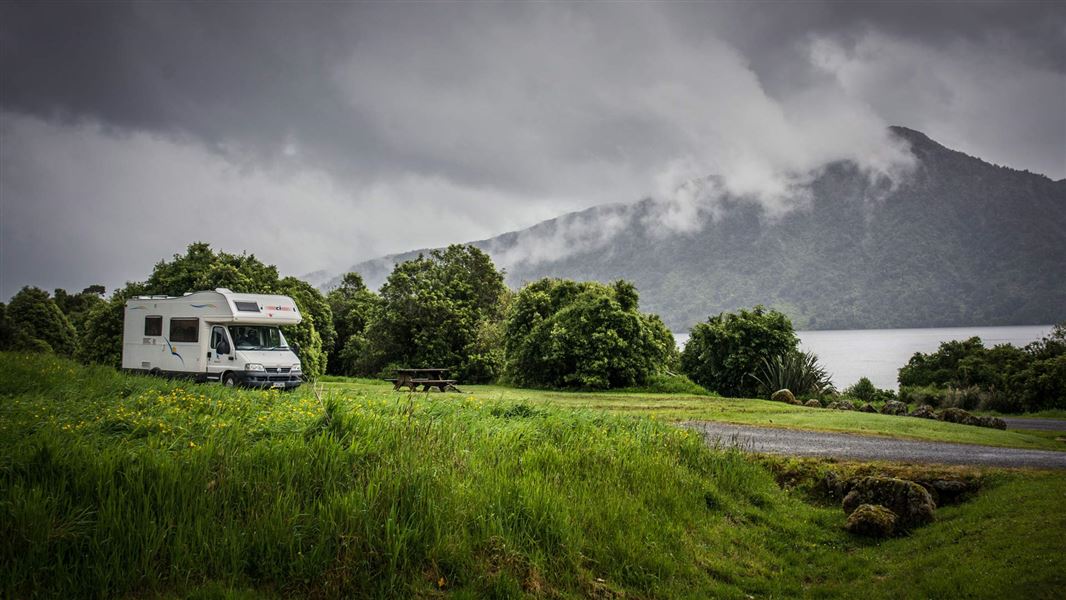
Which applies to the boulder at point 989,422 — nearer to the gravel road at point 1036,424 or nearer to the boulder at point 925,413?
the boulder at point 925,413

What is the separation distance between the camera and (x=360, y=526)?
235 inches

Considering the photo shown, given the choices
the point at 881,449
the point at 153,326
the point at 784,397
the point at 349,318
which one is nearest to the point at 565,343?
the point at 784,397

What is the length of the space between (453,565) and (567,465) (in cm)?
279

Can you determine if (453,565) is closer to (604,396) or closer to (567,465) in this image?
(567,465)

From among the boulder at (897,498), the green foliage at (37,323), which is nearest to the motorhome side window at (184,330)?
the boulder at (897,498)

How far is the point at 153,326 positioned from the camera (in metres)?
23.2

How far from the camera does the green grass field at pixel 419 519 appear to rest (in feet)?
17.6

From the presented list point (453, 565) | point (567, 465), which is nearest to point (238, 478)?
point (453, 565)

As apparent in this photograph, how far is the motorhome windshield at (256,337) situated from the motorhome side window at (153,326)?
365 centimetres

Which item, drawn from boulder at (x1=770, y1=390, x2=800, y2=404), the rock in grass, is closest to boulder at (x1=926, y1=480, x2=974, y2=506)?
the rock in grass

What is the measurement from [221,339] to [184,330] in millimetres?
1966

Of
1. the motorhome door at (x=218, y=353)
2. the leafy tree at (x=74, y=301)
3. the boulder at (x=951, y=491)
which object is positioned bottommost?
the boulder at (x=951, y=491)

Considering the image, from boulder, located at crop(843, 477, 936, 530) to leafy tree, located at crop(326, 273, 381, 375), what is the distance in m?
37.3

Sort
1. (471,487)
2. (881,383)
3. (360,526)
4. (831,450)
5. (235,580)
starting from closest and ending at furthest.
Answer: (235,580), (360,526), (471,487), (831,450), (881,383)
